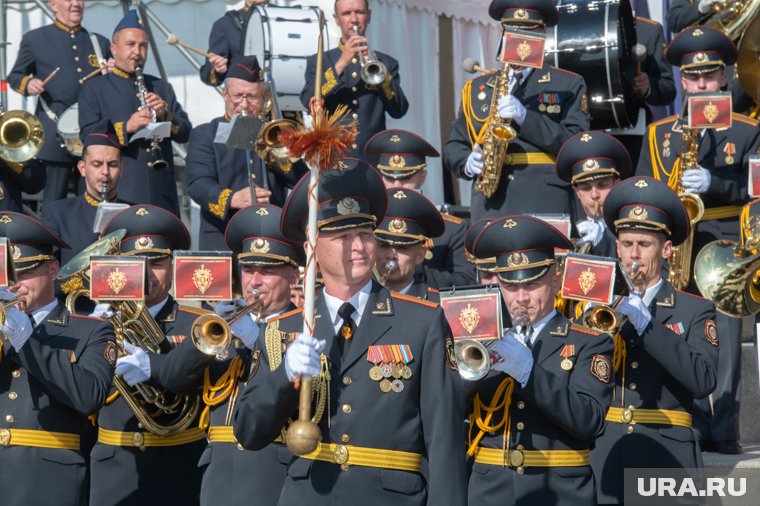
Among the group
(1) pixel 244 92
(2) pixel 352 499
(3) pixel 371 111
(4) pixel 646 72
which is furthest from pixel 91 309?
(4) pixel 646 72

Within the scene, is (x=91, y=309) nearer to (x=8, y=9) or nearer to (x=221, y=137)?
(x=221, y=137)

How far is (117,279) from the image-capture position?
761 centimetres

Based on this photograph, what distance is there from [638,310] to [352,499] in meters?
2.18

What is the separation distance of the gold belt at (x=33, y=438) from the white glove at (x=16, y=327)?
0.60 m

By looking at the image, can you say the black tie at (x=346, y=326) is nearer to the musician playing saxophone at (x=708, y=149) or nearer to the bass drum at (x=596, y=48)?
the musician playing saxophone at (x=708, y=149)

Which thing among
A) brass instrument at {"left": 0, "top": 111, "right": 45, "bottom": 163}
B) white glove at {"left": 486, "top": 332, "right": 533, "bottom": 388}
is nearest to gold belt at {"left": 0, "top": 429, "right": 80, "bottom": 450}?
white glove at {"left": 486, "top": 332, "right": 533, "bottom": 388}

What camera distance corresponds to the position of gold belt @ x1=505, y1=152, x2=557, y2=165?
1055cm

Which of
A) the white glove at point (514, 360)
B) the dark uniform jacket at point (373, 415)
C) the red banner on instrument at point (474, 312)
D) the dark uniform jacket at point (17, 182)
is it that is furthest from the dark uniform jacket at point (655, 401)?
the dark uniform jacket at point (17, 182)

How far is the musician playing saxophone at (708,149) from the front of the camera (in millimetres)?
10258

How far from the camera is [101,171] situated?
10539mm

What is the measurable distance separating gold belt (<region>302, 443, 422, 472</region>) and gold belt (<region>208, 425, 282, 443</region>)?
1.69m

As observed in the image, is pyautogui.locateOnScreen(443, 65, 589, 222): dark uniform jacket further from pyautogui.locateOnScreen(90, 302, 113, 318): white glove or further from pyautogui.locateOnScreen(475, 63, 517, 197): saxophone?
pyautogui.locateOnScreen(90, 302, 113, 318): white glove

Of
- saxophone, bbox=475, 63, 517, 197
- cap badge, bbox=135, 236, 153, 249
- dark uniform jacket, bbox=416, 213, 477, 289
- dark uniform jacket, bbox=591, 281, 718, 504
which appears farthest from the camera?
saxophone, bbox=475, 63, 517, 197

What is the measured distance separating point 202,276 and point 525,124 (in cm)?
338
